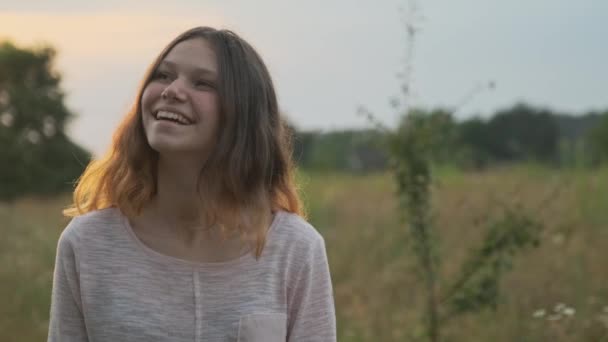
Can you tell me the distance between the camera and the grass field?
16.6 ft

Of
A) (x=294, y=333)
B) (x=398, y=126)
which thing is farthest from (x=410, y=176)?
(x=294, y=333)

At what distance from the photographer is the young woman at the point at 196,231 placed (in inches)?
85.4

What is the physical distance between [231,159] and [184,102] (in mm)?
181

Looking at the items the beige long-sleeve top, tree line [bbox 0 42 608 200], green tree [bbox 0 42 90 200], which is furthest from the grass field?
green tree [bbox 0 42 90 200]

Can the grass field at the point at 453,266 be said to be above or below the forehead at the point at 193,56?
below

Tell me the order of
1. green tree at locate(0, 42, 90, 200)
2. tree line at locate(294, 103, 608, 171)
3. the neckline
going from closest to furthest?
the neckline → tree line at locate(294, 103, 608, 171) → green tree at locate(0, 42, 90, 200)

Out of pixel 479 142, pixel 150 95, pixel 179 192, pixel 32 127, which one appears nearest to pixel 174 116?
pixel 150 95

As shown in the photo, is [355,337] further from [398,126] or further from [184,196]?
[184,196]

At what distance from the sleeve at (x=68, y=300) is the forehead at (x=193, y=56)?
1.64ft

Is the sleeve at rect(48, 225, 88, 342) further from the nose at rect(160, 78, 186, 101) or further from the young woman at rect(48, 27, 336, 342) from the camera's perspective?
the nose at rect(160, 78, 186, 101)

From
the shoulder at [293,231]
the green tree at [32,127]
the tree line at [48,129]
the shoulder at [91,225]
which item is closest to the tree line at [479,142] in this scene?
the tree line at [48,129]

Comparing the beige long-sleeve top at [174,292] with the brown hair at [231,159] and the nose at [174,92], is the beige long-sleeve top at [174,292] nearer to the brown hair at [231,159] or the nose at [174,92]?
the brown hair at [231,159]

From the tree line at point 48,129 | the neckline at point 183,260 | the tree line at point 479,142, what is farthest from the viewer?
the tree line at point 48,129

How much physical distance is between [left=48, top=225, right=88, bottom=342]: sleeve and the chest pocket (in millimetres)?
404
